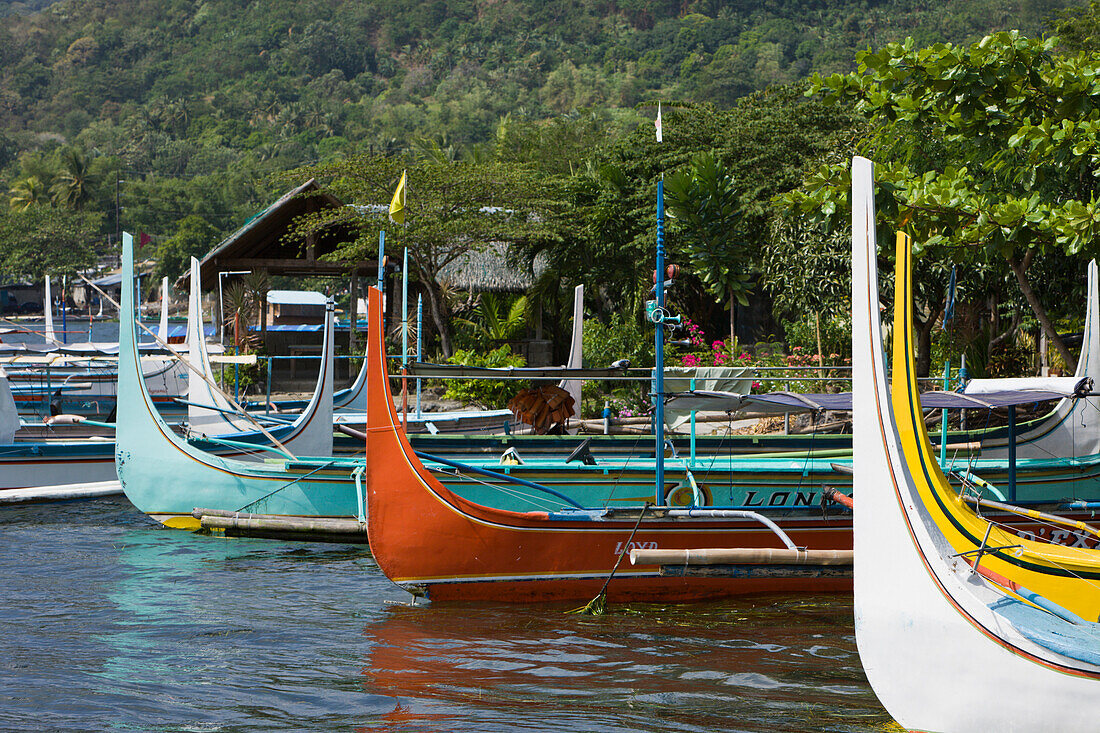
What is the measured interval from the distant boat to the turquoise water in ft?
4.64

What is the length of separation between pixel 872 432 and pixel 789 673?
311cm

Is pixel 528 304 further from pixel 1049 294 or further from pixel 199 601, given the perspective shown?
pixel 199 601

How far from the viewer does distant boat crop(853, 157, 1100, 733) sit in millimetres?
Result: 5375

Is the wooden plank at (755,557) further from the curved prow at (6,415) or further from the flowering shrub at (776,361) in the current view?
the curved prow at (6,415)

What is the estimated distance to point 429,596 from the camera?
33.1 ft

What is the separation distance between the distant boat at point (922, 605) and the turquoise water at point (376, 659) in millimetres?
1415

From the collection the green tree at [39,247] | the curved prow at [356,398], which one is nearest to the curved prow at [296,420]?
the curved prow at [356,398]

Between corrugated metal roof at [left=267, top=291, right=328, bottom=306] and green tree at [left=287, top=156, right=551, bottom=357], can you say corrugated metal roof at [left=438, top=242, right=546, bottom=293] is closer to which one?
green tree at [left=287, top=156, right=551, bottom=357]

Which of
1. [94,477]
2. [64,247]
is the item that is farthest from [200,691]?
[64,247]

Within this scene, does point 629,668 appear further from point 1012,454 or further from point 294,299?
point 294,299

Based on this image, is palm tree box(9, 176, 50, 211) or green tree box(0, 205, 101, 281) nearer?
green tree box(0, 205, 101, 281)

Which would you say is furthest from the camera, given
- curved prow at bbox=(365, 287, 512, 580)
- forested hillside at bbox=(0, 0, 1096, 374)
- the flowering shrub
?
forested hillside at bbox=(0, 0, 1096, 374)

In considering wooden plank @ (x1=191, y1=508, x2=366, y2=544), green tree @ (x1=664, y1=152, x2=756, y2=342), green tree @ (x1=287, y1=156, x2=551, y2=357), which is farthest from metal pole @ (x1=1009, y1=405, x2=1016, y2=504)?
green tree @ (x1=287, y1=156, x2=551, y2=357)

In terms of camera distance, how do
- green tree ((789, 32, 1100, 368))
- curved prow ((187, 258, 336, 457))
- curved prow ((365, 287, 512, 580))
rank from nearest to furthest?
curved prow ((365, 287, 512, 580))
green tree ((789, 32, 1100, 368))
curved prow ((187, 258, 336, 457))
